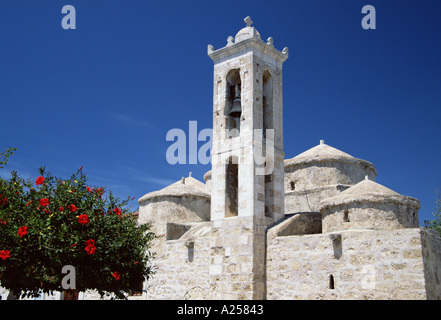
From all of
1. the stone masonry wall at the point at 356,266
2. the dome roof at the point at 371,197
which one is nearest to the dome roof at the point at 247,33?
the dome roof at the point at 371,197

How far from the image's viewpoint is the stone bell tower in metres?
11.2

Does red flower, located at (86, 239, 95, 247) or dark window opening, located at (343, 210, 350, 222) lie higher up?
dark window opening, located at (343, 210, 350, 222)

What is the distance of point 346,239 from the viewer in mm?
9938

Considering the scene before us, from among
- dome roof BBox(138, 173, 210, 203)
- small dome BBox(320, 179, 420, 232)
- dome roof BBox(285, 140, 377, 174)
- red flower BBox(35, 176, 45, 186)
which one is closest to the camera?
red flower BBox(35, 176, 45, 186)

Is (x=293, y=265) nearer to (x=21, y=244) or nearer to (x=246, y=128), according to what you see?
(x=246, y=128)

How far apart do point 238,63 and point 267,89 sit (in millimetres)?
1168

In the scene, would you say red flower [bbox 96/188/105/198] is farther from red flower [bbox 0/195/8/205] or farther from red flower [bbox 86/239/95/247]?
red flower [bbox 0/195/8/205]

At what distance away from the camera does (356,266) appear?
31.7 ft

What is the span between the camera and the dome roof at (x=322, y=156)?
54.8 ft

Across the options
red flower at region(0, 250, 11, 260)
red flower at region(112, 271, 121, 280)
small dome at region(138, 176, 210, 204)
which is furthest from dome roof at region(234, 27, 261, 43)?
red flower at region(0, 250, 11, 260)

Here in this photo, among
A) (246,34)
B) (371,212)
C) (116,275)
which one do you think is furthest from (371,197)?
(116,275)

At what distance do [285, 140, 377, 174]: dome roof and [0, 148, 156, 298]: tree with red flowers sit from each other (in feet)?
30.6

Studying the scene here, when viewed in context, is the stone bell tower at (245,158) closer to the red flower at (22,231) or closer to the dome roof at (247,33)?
the dome roof at (247,33)
